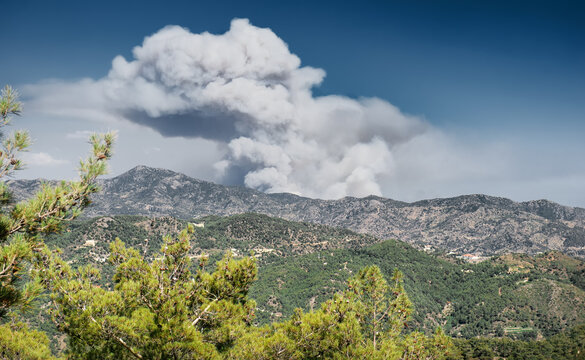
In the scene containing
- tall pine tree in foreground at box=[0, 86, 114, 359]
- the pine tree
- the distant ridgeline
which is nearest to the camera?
tall pine tree in foreground at box=[0, 86, 114, 359]

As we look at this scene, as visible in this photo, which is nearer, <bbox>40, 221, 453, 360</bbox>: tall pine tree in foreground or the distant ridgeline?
<bbox>40, 221, 453, 360</bbox>: tall pine tree in foreground

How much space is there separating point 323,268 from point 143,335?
185 metres

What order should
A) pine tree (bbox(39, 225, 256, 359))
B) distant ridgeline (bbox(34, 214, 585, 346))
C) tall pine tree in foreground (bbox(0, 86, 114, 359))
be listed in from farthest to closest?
distant ridgeline (bbox(34, 214, 585, 346)) → pine tree (bbox(39, 225, 256, 359)) → tall pine tree in foreground (bbox(0, 86, 114, 359))

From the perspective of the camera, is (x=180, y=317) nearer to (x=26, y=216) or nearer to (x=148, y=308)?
(x=148, y=308)

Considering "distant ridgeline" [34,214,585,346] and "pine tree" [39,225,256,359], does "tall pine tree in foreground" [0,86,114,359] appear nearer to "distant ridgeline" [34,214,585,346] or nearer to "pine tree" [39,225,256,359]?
"pine tree" [39,225,256,359]

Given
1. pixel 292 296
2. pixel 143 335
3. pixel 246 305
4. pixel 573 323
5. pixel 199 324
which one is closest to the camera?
pixel 143 335

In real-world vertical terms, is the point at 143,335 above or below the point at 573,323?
above

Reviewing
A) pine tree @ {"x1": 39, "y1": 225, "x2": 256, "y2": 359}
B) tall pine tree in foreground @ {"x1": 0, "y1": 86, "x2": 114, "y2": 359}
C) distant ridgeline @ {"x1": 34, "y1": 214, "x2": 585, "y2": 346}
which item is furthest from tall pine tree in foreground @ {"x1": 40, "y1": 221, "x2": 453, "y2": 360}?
distant ridgeline @ {"x1": 34, "y1": 214, "x2": 585, "y2": 346}

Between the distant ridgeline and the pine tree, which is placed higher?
the pine tree

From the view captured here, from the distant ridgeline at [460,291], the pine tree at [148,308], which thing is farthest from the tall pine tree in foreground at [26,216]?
the distant ridgeline at [460,291]

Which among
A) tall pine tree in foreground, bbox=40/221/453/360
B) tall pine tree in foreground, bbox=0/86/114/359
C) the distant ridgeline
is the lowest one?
the distant ridgeline

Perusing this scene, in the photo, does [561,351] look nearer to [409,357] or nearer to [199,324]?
[409,357]

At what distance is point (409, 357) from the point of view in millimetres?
15547

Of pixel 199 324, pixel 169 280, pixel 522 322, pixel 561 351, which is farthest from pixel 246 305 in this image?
pixel 522 322
